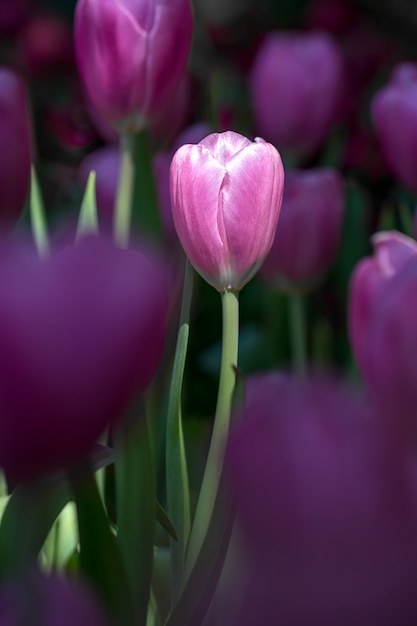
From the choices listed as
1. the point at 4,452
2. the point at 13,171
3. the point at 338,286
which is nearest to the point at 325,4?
the point at 338,286

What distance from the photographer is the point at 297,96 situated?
2.98 feet

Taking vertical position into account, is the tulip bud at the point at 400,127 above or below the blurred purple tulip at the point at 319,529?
below

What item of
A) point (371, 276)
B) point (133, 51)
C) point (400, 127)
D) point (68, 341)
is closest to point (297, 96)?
point (400, 127)

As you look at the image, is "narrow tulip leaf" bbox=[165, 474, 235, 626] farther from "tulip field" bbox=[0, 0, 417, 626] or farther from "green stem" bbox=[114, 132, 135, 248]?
"green stem" bbox=[114, 132, 135, 248]

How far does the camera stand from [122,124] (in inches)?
21.0

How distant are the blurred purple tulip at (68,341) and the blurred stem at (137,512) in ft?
0.49

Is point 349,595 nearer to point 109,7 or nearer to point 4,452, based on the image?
point 4,452

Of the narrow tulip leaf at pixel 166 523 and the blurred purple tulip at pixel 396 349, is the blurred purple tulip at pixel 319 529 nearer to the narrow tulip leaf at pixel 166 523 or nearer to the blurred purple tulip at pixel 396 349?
the blurred purple tulip at pixel 396 349

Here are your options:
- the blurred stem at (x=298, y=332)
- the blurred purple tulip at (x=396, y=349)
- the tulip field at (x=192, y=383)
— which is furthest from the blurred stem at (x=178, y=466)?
the blurred stem at (x=298, y=332)

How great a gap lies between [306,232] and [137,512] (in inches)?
16.2

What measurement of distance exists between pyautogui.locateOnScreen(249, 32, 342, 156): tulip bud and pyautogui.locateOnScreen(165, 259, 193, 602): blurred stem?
599 millimetres

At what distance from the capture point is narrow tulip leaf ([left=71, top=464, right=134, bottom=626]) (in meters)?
0.27

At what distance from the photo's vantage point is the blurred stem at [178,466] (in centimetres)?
32

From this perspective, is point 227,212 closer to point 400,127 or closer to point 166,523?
point 166,523
